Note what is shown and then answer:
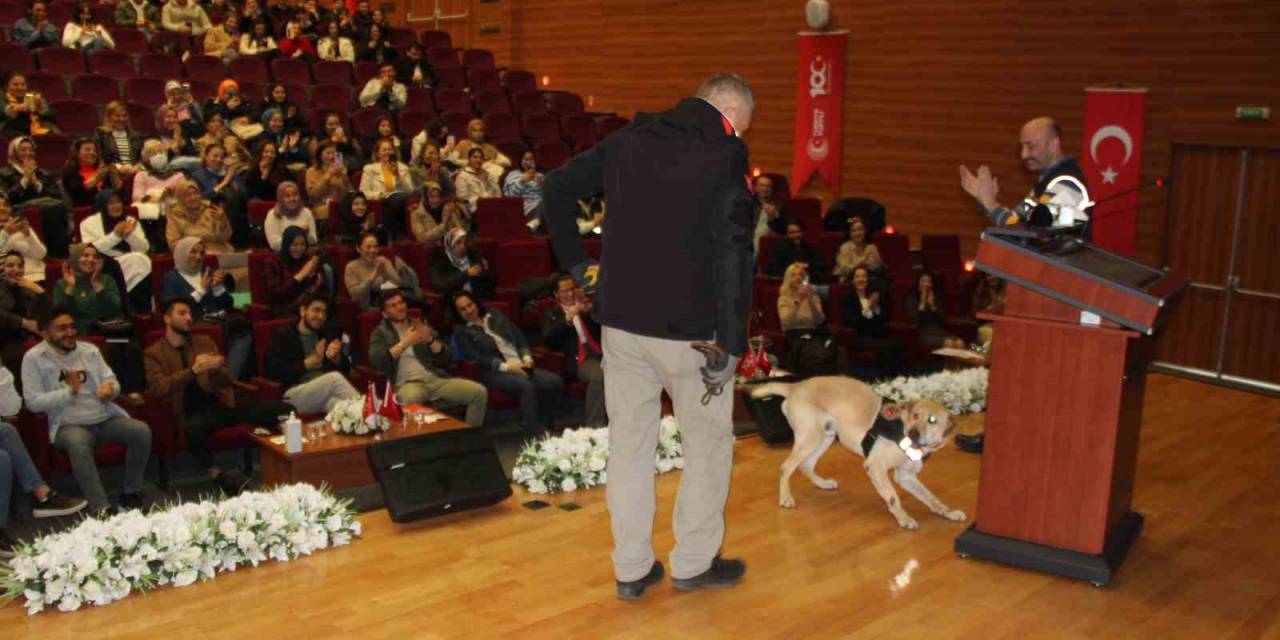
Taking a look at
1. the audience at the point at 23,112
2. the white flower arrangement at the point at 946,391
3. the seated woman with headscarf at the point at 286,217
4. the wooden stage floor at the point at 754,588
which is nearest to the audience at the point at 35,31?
the audience at the point at 23,112

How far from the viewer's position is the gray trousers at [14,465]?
13.9ft

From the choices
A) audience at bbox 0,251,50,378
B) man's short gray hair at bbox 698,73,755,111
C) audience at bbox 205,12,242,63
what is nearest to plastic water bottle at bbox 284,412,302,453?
audience at bbox 0,251,50,378

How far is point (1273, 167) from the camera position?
7488 mm

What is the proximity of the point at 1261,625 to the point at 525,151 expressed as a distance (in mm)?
7158

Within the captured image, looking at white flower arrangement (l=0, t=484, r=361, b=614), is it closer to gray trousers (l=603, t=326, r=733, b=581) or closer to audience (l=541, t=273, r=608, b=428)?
gray trousers (l=603, t=326, r=733, b=581)

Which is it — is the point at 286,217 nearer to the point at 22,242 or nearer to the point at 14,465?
the point at 22,242

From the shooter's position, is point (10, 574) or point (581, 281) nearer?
point (581, 281)

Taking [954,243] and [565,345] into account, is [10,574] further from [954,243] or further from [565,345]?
[954,243]

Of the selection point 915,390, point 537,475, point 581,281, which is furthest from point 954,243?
point 581,281

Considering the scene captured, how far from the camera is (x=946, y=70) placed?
30.4 feet

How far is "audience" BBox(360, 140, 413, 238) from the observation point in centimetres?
783

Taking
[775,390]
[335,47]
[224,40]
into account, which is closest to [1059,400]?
[775,390]

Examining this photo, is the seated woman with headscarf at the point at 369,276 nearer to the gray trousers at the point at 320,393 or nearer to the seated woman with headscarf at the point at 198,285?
the seated woman with headscarf at the point at 198,285

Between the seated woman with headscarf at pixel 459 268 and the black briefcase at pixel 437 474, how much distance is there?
2.60 meters
